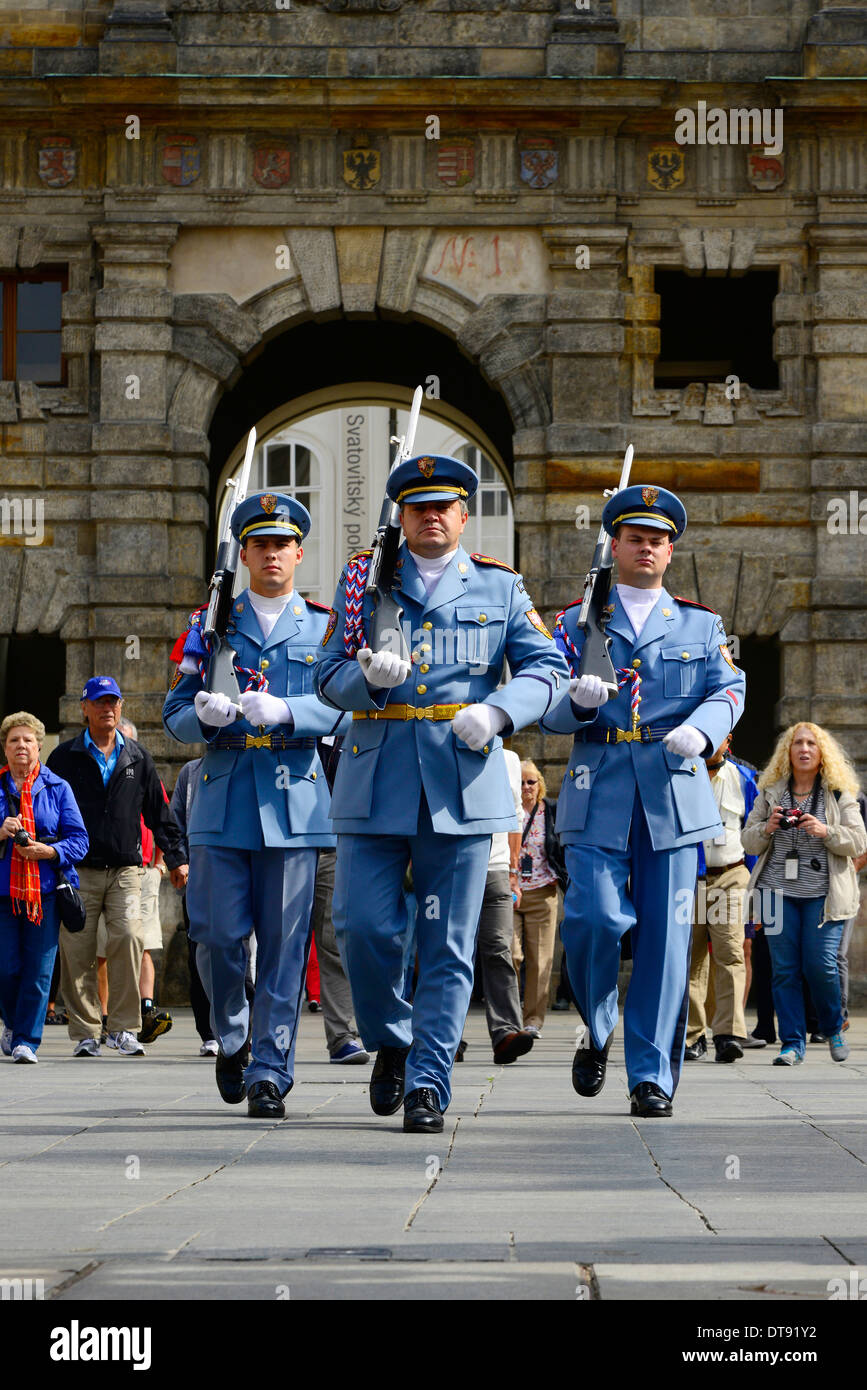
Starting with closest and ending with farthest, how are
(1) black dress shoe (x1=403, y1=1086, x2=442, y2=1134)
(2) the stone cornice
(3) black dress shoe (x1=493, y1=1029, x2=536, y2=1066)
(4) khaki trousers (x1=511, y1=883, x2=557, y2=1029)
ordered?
(1) black dress shoe (x1=403, y1=1086, x2=442, y2=1134), (3) black dress shoe (x1=493, y1=1029, x2=536, y2=1066), (4) khaki trousers (x1=511, y1=883, x2=557, y2=1029), (2) the stone cornice

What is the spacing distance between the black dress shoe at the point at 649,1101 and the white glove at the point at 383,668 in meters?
1.69

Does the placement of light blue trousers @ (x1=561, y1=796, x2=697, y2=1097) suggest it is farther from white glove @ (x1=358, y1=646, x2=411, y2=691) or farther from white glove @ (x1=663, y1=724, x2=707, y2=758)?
white glove @ (x1=358, y1=646, x2=411, y2=691)

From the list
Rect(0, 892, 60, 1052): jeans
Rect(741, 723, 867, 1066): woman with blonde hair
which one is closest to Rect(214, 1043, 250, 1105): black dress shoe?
Rect(0, 892, 60, 1052): jeans

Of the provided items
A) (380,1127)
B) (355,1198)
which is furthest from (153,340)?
(355,1198)

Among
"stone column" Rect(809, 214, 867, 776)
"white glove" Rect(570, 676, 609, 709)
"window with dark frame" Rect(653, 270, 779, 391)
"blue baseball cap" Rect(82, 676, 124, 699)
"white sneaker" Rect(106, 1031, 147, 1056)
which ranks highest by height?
"window with dark frame" Rect(653, 270, 779, 391)

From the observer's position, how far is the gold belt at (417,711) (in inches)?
288

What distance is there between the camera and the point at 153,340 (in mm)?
18172

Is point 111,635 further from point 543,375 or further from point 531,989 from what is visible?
point 531,989

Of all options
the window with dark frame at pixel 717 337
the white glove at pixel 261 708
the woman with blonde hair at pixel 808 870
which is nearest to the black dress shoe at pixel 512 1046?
the woman with blonde hair at pixel 808 870

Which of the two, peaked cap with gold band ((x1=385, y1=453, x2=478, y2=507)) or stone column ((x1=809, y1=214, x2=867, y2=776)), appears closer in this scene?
peaked cap with gold band ((x1=385, y1=453, x2=478, y2=507))

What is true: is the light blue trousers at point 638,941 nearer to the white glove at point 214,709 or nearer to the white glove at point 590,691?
the white glove at point 590,691

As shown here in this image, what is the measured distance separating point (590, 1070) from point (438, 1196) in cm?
251

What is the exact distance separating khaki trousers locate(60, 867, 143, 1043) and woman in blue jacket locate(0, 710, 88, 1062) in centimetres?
39

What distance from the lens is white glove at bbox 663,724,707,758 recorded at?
7.59 metres
